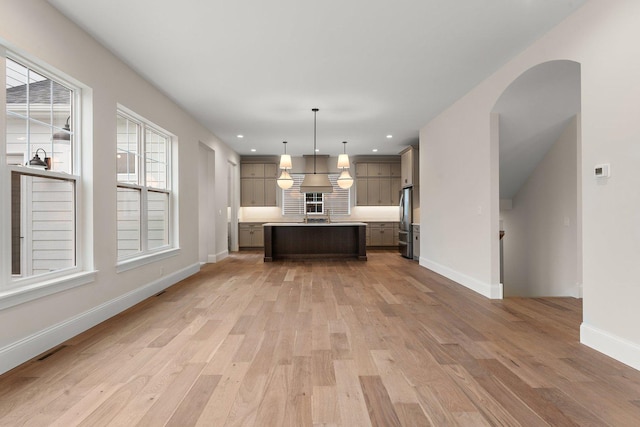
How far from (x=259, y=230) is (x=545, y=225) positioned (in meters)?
7.19

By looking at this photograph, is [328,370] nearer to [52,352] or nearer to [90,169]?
[52,352]

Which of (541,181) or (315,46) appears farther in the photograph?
(541,181)

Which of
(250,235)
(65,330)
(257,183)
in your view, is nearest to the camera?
(65,330)

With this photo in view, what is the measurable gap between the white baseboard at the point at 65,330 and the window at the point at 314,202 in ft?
20.3

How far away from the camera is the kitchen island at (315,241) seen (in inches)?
319

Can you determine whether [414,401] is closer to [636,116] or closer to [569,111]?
[636,116]

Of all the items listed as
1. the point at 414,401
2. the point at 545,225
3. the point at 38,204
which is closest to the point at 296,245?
the point at 545,225

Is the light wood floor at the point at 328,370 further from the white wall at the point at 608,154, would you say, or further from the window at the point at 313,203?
the window at the point at 313,203

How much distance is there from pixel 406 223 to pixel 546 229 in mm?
3407

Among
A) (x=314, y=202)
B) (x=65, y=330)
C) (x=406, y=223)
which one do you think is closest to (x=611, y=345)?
(x=65, y=330)

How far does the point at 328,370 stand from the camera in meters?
2.40

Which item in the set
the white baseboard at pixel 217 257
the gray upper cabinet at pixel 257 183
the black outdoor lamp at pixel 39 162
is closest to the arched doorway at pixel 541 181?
the black outdoor lamp at pixel 39 162

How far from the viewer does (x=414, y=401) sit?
6.55 feet

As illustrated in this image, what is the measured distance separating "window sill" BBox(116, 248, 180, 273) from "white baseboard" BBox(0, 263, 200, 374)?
0.30 m
